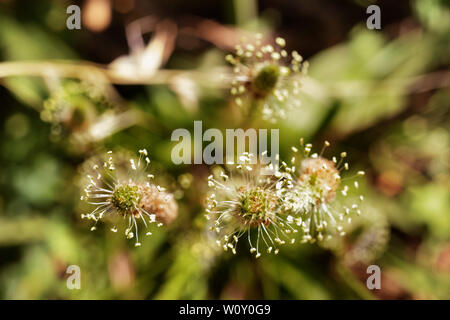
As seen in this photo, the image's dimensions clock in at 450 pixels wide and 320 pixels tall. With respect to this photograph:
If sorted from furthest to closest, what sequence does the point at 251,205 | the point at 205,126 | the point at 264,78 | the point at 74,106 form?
the point at 205,126
the point at 74,106
the point at 264,78
the point at 251,205

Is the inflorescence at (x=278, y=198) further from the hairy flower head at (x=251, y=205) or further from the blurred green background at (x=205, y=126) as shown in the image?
the blurred green background at (x=205, y=126)

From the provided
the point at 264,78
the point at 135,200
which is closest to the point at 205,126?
the point at 264,78

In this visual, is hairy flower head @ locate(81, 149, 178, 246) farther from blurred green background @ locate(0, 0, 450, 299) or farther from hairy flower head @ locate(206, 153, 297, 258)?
blurred green background @ locate(0, 0, 450, 299)

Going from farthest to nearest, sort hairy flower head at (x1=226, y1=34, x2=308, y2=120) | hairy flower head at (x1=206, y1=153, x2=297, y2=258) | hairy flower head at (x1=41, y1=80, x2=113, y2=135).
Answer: hairy flower head at (x1=41, y1=80, x2=113, y2=135), hairy flower head at (x1=226, y1=34, x2=308, y2=120), hairy flower head at (x1=206, y1=153, x2=297, y2=258)

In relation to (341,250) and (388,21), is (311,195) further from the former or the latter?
(388,21)

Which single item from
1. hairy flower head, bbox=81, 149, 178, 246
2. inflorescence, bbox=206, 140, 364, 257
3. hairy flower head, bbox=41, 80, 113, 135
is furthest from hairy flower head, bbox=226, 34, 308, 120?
hairy flower head, bbox=41, 80, 113, 135

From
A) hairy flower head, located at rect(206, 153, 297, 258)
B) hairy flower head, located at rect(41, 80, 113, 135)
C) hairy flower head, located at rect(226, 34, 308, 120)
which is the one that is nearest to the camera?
hairy flower head, located at rect(206, 153, 297, 258)

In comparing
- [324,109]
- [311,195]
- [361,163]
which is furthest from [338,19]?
[311,195]

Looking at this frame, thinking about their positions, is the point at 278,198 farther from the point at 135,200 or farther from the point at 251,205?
the point at 135,200

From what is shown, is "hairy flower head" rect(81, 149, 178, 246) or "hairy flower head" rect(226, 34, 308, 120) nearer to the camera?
"hairy flower head" rect(81, 149, 178, 246)
